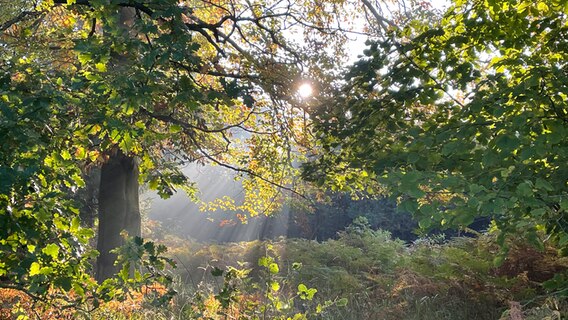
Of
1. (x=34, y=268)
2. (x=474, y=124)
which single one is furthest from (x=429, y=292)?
(x=34, y=268)

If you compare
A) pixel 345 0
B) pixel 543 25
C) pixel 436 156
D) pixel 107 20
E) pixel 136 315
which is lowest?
pixel 136 315

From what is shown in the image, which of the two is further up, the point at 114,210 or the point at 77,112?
the point at 77,112

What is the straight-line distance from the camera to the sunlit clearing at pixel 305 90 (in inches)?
255

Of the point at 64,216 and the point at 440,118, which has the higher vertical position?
the point at 440,118

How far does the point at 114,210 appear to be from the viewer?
343 inches

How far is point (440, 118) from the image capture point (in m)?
5.05

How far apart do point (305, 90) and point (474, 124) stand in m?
2.89

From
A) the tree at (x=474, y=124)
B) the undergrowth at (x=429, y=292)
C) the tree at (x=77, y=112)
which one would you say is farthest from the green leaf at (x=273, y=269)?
the undergrowth at (x=429, y=292)

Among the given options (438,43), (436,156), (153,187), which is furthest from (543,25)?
(153,187)

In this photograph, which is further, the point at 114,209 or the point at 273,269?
the point at 114,209

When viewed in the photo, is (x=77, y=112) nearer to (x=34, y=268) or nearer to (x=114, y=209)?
(x=34, y=268)

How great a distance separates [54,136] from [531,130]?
145 inches

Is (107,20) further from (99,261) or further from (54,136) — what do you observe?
(99,261)

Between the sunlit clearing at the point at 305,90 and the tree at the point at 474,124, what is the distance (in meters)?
0.66
